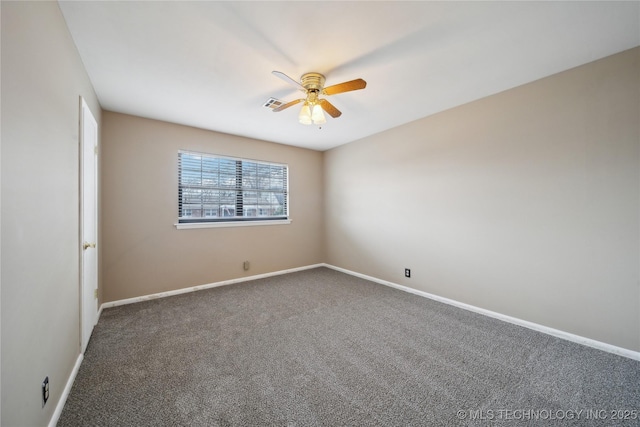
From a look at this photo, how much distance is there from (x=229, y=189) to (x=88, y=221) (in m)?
2.00

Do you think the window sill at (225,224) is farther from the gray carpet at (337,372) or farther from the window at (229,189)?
the gray carpet at (337,372)

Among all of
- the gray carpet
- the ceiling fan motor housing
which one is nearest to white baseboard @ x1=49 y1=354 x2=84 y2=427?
the gray carpet

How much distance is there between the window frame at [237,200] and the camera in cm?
367

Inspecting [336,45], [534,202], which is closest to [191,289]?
[336,45]

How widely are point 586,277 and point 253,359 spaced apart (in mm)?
3034

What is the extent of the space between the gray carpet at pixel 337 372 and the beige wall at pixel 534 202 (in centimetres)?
40

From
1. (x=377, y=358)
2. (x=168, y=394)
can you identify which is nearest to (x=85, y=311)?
(x=168, y=394)

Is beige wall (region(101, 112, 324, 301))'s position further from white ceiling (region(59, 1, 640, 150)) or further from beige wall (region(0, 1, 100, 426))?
beige wall (region(0, 1, 100, 426))

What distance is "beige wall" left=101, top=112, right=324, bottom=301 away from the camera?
10.3ft

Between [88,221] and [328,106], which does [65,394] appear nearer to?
[88,221]

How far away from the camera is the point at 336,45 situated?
191 centimetres

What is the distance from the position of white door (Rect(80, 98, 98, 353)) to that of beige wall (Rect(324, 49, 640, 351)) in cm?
360

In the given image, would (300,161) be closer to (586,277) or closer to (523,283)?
(523,283)

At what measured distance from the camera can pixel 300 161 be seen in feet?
16.1
